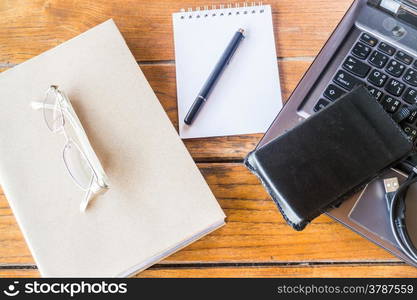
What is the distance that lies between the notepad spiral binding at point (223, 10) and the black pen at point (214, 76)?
0.04 meters

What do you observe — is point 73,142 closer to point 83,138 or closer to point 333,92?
point 83,138

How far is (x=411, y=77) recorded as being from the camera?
51 cm

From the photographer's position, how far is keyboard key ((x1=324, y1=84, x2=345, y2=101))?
521mm

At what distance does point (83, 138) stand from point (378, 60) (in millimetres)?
364

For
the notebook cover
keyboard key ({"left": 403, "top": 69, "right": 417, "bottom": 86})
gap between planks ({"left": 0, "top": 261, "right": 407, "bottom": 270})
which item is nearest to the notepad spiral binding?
the notebook cover

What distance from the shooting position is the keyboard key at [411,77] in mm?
512

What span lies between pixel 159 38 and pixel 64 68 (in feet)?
0.45

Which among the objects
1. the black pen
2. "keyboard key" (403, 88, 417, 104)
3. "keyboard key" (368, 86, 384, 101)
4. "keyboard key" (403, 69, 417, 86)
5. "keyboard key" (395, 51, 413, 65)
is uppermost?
"keyboard key" (395, 51, 413, 65)

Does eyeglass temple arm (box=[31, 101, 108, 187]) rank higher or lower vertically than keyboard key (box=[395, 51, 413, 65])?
lower

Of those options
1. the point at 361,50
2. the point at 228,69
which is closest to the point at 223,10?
the point at 228,69

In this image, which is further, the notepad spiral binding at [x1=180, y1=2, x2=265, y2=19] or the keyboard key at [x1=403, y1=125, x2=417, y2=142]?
the notepad spiral binding at [x1=180, y1=2, x2=265, y2=19]

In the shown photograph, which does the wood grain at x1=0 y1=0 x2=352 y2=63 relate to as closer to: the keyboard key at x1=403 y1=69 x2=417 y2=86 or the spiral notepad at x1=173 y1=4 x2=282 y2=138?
the spiral notepad at x1=173 y1=4 x2=282 y2=138

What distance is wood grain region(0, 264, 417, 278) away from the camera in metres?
0.53

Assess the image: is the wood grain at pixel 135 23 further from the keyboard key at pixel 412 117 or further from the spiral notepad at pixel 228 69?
the keyboard key at pixel 412 117
